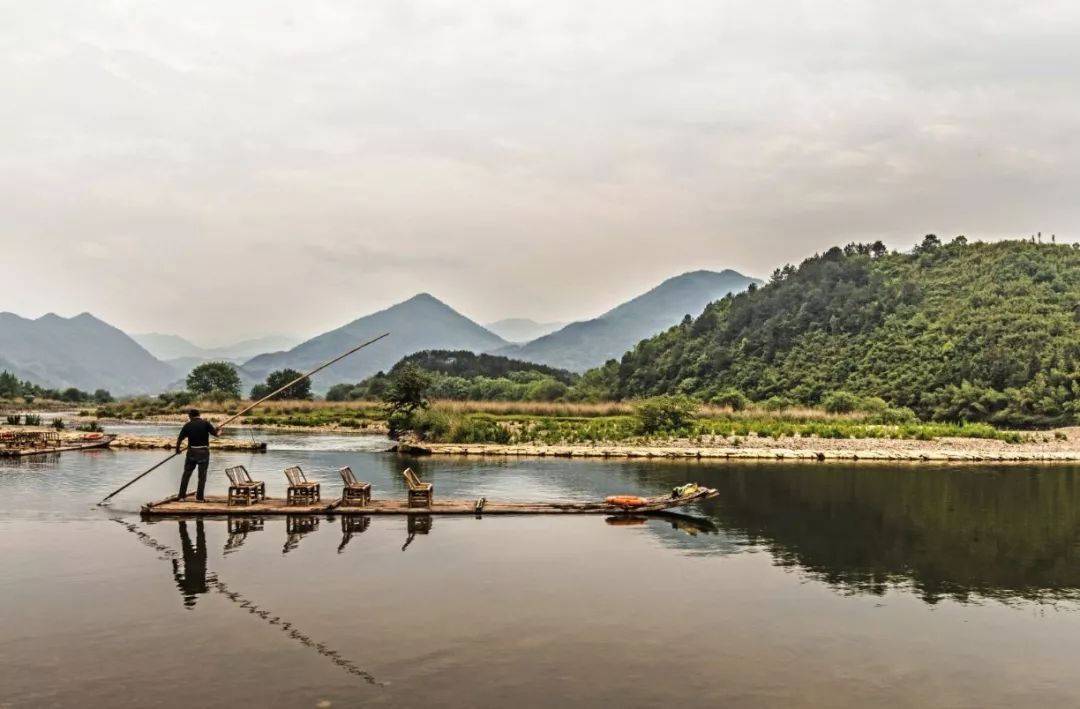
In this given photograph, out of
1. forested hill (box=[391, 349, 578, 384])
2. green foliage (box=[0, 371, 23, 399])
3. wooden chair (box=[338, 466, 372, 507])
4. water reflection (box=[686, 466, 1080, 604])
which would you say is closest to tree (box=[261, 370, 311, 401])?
green foliage (box=[0, 371, 23, 399])

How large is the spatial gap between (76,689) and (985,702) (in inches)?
433

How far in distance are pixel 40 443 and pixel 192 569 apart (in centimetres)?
2528

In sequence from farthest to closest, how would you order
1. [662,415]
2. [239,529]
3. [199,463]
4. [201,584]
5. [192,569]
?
[662,415], [199,463], [239,529], [192,569], [201,584]

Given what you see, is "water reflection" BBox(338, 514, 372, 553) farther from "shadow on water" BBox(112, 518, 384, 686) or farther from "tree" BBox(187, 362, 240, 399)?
"tree" BBox(187, 362, 240, 399)

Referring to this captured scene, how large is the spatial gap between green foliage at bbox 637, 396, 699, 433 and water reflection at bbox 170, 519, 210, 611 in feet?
93.6

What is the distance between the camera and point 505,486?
2712cm

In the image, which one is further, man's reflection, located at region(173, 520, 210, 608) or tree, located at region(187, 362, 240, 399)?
tree, located at region(187, 362, 240, 399)

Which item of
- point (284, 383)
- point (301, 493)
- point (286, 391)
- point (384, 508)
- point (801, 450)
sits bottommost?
point (384, 508)

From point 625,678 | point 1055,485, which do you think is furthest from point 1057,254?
point 625,678

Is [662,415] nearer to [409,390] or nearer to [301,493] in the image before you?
[409,390]

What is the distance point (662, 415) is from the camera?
147 ft

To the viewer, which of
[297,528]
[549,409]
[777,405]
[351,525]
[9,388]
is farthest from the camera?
[9,388]

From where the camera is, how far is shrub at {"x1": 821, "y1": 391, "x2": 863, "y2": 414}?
5428 centimetres

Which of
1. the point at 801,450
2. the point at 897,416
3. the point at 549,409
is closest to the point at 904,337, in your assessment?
the point at 897,416
